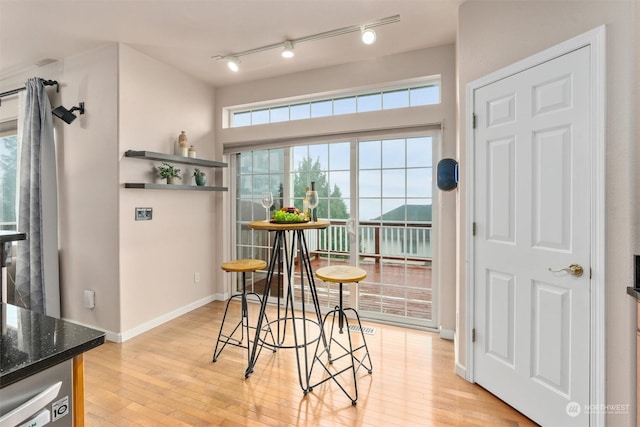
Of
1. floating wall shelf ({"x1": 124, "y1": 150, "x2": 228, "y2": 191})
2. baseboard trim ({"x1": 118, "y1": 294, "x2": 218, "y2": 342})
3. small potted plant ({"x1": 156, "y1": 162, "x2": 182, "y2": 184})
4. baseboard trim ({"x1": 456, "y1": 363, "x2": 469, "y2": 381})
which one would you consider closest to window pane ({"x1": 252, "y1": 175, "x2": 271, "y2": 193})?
floating wall shelf ({"x1": 124, "y1": 150, "x2": 228, "y2": 191})

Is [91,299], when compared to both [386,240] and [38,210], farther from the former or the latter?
[386,240]

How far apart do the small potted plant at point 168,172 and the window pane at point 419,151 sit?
8.09 ft

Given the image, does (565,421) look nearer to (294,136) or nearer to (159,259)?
(294,136)

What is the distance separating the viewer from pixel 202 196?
3.94 meters

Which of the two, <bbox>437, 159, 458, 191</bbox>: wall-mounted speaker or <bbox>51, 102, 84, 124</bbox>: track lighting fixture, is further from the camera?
<bbox>51, 102, 84, 124</bbox>: track lighting fixture

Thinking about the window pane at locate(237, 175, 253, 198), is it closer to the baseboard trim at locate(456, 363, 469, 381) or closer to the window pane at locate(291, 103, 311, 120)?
the window pane at locate(291, 103, 311, 120)

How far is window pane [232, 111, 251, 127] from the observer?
4.09 m

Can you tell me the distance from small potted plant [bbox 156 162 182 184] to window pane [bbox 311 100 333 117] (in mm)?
1651

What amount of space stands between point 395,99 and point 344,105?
0.56 metres

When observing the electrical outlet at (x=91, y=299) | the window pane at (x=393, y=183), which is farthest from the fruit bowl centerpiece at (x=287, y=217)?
the electrical outlet at (x=91, y=299)

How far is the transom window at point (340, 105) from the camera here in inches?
127

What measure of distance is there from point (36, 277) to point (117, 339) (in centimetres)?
102

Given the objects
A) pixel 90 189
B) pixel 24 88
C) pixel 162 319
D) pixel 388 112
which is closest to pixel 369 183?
pixel 388 112

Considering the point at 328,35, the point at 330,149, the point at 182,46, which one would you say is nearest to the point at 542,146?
the point at 328,35
